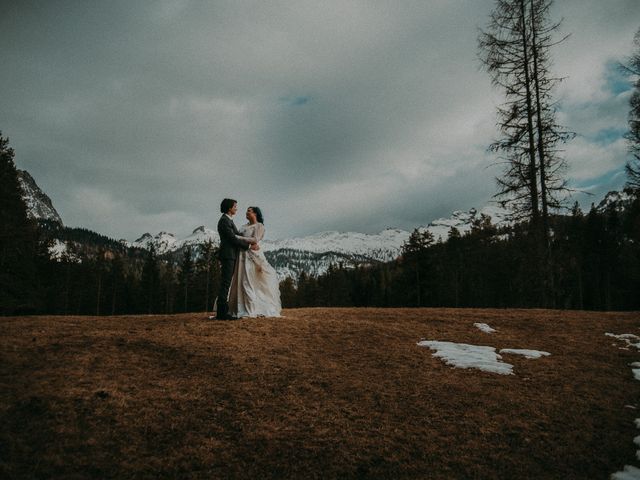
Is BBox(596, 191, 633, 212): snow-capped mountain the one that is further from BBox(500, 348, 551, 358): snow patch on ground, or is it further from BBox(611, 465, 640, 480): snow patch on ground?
BBox(611, 465, 640, 480): snow patch on ground

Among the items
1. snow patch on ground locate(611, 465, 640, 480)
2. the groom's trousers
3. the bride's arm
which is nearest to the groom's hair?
the bride's arm

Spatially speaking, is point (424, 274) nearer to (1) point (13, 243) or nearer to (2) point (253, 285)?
(2) point (253, 285)

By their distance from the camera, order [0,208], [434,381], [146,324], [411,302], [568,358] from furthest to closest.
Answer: [411,302]
[0,208]
[146,324]
[568,358]
[434,381]

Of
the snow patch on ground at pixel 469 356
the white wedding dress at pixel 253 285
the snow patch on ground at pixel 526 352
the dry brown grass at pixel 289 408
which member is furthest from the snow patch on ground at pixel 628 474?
the white wedding dress at pixel 253 285

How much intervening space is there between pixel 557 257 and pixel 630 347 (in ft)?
29.7

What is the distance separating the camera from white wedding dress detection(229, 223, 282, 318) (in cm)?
1101

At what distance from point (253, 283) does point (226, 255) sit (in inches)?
54.9

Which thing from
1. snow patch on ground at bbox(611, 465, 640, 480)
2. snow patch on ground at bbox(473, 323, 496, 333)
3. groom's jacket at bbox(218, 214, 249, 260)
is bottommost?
snow patch on ground at bbox(611, 465, 640, 480)

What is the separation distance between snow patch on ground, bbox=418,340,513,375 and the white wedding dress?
4873 mm

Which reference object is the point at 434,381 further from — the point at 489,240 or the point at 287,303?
the point at 287,303

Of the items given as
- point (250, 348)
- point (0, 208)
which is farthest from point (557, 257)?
point (0, 208)

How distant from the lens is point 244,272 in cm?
1098

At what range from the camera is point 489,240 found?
53.3 metres

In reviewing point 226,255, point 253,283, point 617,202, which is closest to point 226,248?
point 226,255
